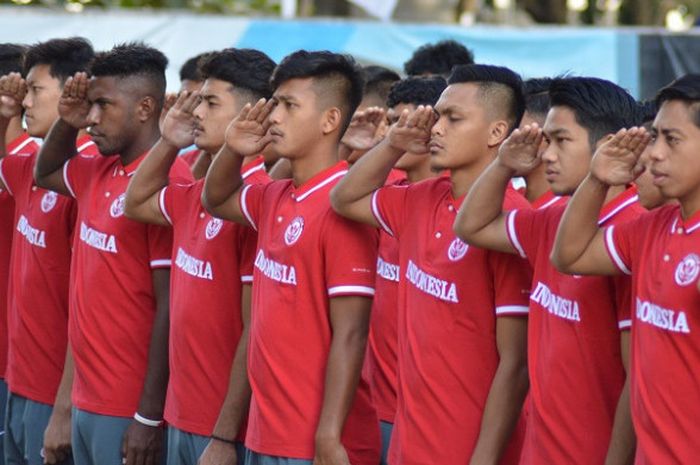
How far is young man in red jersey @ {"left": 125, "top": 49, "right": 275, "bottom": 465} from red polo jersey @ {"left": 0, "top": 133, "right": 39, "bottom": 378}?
1714 mm

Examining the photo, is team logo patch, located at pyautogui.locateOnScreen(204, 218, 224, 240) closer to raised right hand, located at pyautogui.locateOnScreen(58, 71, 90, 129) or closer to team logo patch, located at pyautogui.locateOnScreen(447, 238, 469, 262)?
raised right hand, located at pyautogui.locateOnScreen(58, 71, 90, 129)

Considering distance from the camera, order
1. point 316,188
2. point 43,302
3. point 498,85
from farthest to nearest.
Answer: point 43,302, point 316,188, point 498,85

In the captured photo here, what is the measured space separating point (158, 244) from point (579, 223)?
230 centimetres

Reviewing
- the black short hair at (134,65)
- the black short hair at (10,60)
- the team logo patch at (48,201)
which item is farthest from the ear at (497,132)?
the black short hair at (10,60)

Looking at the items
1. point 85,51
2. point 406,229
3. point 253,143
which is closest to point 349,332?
point 406,229

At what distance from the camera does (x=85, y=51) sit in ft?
23.9

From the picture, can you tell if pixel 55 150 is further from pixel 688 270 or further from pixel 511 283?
pixel 688 270

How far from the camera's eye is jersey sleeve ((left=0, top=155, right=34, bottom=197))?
7195 mm

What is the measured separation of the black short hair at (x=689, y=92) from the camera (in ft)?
14.0

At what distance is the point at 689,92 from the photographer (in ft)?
14.0

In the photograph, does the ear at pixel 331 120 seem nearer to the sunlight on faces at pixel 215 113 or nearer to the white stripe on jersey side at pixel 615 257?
the sunlight on faces at pixel 215 113

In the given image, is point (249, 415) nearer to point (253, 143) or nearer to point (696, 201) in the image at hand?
point (253, 143)

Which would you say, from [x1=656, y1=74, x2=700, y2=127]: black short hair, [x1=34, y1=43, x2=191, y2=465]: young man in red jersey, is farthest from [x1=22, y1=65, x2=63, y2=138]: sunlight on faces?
[x1=656, y1=74, x2=700, y2=127]: black short hair

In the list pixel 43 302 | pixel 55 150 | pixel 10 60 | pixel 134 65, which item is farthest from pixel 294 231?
pixel 10 60
